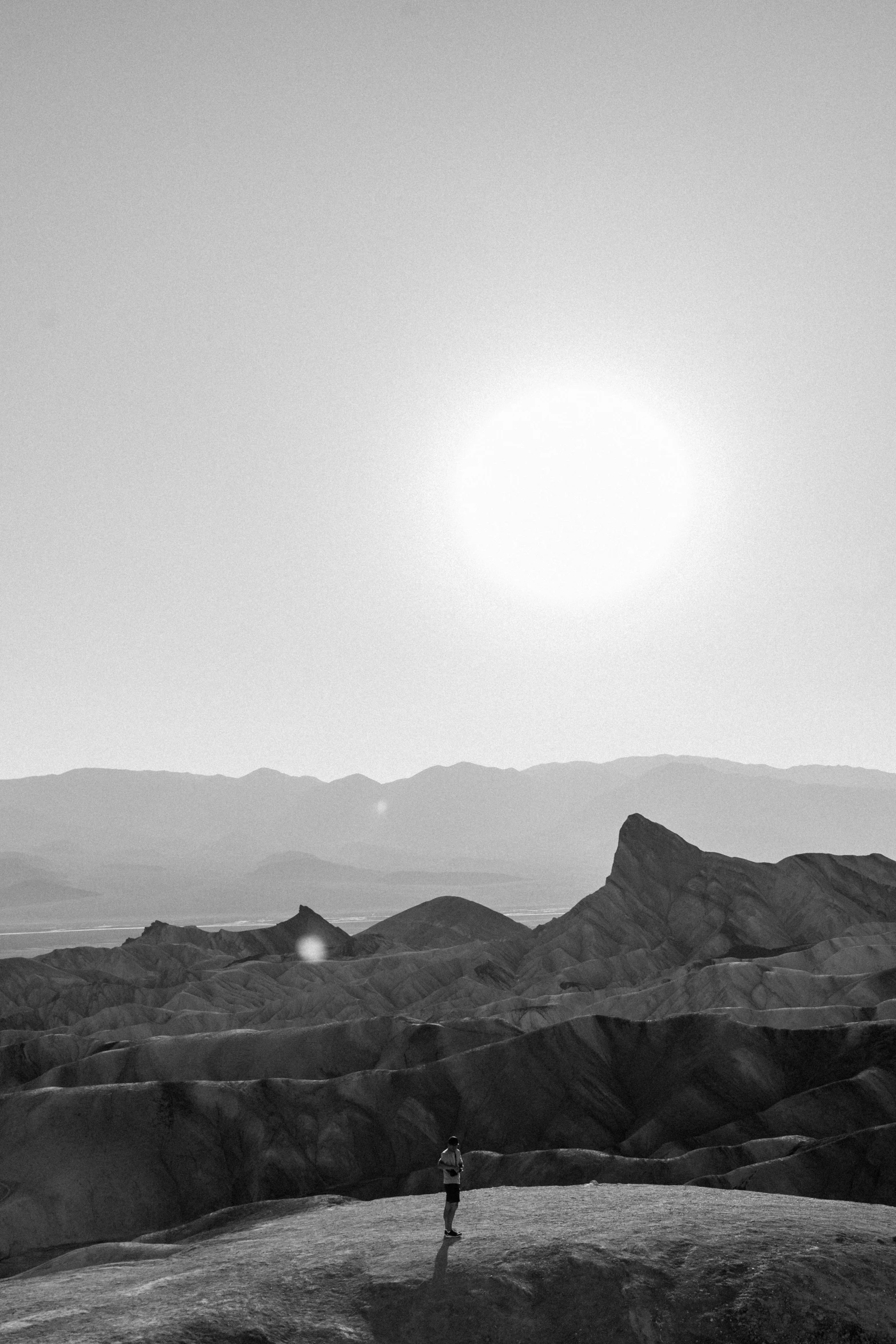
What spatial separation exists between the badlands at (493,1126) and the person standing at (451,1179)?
95cm

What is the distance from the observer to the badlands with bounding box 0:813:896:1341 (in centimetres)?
2020

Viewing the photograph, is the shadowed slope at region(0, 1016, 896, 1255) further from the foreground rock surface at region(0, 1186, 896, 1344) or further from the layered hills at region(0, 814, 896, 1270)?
the foreground rock surface at region(0, 1186, 896, 1344)

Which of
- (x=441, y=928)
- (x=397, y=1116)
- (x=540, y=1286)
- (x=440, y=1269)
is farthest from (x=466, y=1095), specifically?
(x=441, y=928)

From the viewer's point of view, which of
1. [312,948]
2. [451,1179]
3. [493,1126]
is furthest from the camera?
[312,948]

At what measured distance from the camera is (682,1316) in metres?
19.3

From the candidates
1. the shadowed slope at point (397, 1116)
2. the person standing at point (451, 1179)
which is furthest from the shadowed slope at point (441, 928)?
the person standing at point (451, 1179)

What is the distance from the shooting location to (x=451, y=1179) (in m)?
22.6

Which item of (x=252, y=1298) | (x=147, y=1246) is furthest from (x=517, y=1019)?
(x=252, y=1298)

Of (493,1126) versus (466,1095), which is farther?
(466,1095)

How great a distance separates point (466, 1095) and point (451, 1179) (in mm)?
34986

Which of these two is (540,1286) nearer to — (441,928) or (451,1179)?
(451,1179)

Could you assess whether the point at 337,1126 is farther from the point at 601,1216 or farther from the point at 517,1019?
the point at 601,1216

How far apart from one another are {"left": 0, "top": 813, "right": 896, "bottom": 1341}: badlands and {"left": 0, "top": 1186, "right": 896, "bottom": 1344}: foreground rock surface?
0.07m

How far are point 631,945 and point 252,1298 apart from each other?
89.7m
